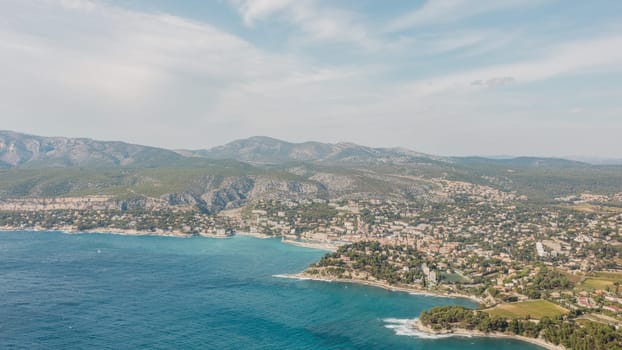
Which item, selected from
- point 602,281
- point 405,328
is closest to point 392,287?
point 405,328

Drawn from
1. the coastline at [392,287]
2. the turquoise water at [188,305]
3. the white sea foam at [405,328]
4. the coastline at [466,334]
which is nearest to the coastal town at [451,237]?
the coastline at [392,287]

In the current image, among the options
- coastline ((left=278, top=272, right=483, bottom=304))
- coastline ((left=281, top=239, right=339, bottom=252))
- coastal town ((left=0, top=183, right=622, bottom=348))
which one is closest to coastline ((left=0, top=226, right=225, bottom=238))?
coastal town ((left=0, top=183, right=622, bottom=348))

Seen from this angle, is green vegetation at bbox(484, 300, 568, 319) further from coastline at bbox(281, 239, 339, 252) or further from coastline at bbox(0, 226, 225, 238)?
coastline at bbox(0, 226, 225, 238)

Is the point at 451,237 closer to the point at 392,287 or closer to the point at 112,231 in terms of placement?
the point at 392,287

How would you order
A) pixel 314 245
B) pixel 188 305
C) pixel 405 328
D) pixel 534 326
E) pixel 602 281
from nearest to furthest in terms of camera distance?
pixel 534 326 → pixel 405 328 → pixel 188 305 → pixel 602 281 → pixel 314 245

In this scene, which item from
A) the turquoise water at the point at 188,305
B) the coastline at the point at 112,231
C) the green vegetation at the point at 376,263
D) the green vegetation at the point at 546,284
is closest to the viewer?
the turquoise water at the point at 188,305

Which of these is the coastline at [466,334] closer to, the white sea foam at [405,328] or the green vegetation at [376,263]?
the white sea foam at [405,328]
